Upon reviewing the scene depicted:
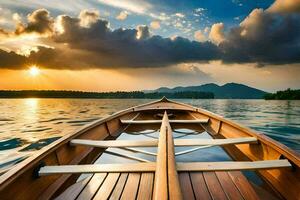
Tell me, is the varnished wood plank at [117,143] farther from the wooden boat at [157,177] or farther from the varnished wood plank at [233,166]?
the varnished wood plank at [233,166]

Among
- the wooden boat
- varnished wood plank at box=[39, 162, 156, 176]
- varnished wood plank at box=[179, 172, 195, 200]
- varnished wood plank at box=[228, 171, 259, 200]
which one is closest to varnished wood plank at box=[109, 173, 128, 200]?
the wooden boat

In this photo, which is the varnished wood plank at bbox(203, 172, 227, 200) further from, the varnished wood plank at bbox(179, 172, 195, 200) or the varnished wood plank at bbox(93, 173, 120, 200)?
the varnished wood plank at bbox(93, 173, 120, 200)

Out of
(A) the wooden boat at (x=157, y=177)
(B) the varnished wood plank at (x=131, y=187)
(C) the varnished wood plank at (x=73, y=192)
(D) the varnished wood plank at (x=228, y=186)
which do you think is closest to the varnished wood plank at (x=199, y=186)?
(A) the wooden boat at (x=157, y=177)

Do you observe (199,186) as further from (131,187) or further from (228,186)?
(131,187)

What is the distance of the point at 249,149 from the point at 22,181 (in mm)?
3601

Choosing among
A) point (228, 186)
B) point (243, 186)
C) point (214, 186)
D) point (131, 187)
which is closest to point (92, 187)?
point (131, 187)

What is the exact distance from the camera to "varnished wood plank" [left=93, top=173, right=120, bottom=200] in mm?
2594

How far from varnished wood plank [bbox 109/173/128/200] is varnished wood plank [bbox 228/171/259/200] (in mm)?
1424

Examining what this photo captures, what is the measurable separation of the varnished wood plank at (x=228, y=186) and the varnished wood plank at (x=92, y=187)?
1.56 m

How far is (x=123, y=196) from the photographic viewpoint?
2.52m

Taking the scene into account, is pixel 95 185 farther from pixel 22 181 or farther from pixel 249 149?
pixel 249 149

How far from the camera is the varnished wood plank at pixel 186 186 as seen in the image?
2.55 meters

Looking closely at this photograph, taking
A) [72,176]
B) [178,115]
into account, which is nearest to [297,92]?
[178,115]

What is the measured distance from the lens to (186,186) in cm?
270
